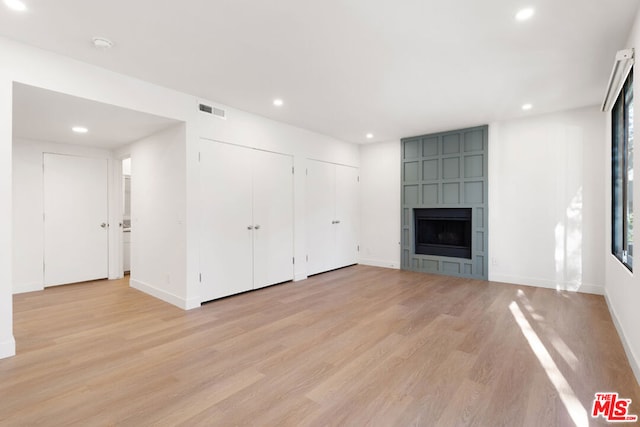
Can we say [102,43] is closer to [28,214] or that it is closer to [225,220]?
[225,220]

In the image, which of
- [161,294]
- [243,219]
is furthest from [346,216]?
[161,294]

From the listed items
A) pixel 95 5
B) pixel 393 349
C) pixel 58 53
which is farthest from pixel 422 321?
pixel 58 53

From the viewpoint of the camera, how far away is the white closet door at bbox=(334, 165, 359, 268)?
607 cm

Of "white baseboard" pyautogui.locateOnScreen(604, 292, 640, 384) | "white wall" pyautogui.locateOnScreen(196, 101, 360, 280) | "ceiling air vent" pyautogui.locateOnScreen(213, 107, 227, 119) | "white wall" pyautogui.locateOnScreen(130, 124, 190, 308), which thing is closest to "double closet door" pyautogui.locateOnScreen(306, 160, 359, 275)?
"white wall" pyautogui.locateOnScreen(196, 101, 360, 280)

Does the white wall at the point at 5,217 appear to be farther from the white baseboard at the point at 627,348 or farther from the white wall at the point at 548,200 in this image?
the white wall at the point at 548,200

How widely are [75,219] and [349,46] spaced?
16.9ft

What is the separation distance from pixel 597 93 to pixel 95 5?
17.2 ft

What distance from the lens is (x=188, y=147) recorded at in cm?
370

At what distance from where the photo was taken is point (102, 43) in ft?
8.38

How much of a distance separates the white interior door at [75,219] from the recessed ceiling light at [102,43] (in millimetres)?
3212

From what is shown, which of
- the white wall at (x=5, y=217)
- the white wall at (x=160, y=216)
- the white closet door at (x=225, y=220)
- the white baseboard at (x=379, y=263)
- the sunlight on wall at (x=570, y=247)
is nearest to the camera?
the white wall at (x=5, y=217)

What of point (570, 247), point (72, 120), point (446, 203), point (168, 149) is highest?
point (72, 120)

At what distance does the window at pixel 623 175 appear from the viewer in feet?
8.85

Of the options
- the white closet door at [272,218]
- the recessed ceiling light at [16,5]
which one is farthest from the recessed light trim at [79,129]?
the white closet door at [272,218]
